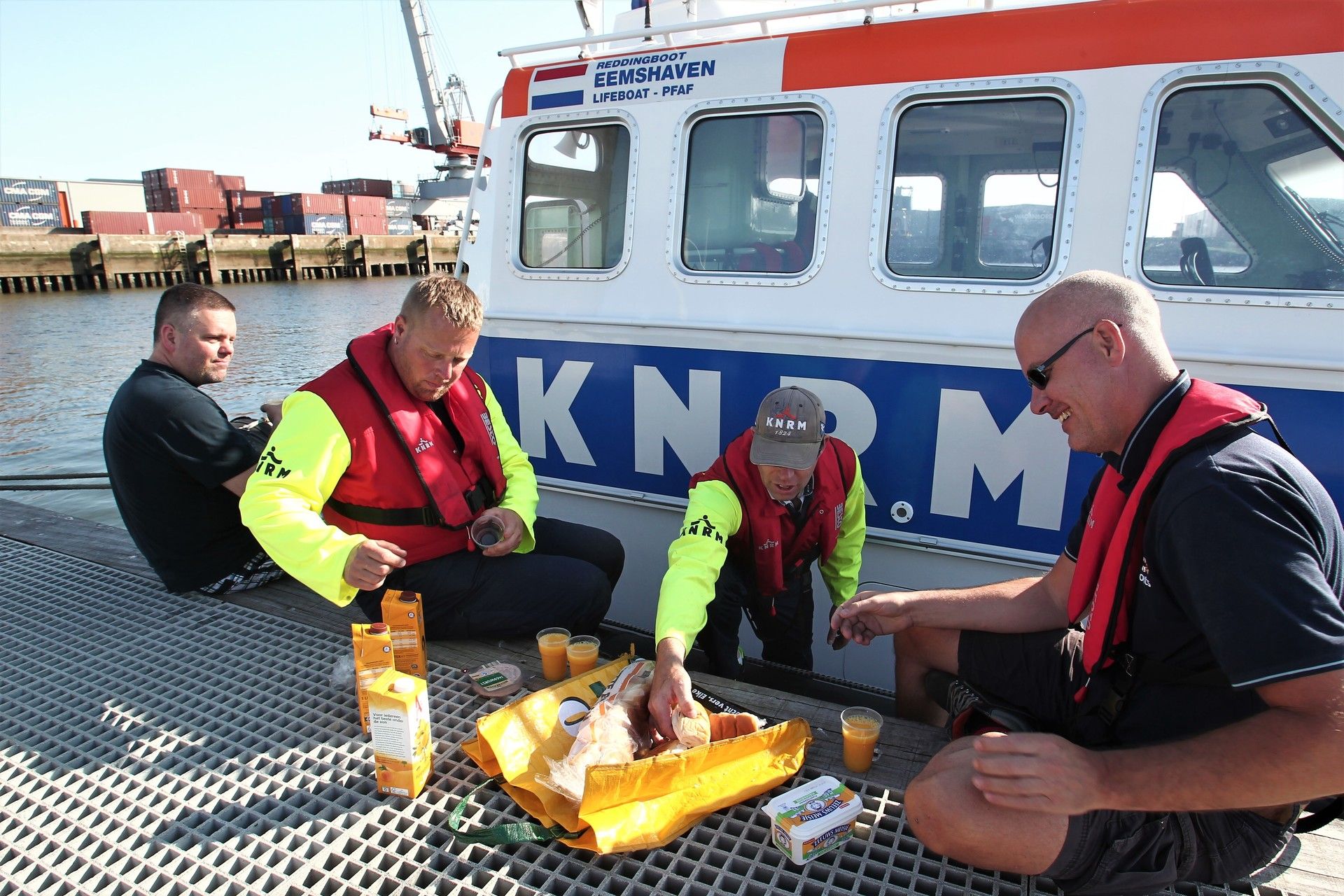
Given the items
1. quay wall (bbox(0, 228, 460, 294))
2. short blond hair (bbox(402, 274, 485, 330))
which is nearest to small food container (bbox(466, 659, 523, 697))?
short blond hair (bbox(402, 274, 485, 330))

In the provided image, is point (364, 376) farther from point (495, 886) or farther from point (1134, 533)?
point (1134, 533)

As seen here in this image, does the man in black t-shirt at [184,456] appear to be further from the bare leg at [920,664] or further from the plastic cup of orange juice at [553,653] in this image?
the bare leg at [920,664]

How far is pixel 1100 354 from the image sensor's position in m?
1.86

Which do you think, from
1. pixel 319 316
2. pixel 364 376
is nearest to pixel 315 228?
pixel 319 316

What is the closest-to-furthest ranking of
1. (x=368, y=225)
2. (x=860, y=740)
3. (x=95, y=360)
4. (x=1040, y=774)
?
1. (x=1040, y=774)
2. (x=860, y=740)
3. (x=95, y=360)
4. (x=368, y=225)

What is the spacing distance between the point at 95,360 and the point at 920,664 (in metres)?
19.0

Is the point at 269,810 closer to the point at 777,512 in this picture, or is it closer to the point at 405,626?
the point at 405,626

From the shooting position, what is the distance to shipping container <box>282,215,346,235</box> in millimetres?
49375

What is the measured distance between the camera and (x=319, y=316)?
23828 millimetres

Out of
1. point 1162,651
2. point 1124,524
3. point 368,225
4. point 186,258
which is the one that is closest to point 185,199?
point 368,225

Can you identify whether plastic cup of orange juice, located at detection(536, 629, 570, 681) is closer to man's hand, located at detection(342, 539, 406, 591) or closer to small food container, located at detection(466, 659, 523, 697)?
small food container, located at detection(466, 659, 523, 697)

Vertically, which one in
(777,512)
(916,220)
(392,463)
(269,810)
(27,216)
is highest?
(27,216)

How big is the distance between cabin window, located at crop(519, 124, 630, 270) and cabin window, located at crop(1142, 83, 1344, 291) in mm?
2151

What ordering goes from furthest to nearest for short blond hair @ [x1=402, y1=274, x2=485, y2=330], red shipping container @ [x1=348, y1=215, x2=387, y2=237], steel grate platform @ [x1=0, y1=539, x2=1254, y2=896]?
red shipping container @ [x1=348, y1=215, x2=387, y2=237] < short blond hair @ [x1=402, y1=274, x2=485, y2=330] < steel grate platform @ [x1=0, y1=539, x2=1254, y2=896]
